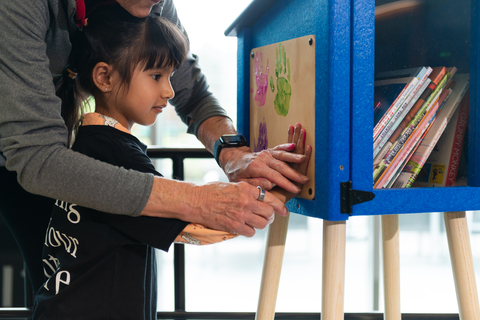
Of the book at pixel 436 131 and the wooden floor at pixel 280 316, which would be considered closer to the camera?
the book at pixel 436 131

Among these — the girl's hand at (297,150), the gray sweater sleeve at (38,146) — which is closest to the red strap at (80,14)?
the gray sweater sleeve at (38,146)

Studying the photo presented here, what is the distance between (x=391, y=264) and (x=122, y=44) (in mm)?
870

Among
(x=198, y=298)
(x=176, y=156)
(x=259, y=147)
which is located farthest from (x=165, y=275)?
(x=259, y=147)

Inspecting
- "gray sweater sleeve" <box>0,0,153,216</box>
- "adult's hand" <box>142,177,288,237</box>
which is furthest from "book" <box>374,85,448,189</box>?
"gray sweater sleeve" <box>0,0,153,216</box>

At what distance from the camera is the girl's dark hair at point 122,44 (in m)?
0.93

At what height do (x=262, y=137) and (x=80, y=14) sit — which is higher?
(x=80, y=14)

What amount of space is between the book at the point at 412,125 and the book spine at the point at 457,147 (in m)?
0.07

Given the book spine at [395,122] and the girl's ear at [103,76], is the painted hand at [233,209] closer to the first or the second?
the book spine at [395,122]

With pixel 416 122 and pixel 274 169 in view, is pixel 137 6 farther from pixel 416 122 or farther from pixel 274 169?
pixel 416 122

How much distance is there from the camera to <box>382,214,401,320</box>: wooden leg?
3.24 ft

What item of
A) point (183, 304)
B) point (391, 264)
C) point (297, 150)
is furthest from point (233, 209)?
point (183, 304)

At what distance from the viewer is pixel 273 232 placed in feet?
3.18

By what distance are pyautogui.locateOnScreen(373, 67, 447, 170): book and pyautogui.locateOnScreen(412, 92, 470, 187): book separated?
8cm

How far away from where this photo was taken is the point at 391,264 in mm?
1000
